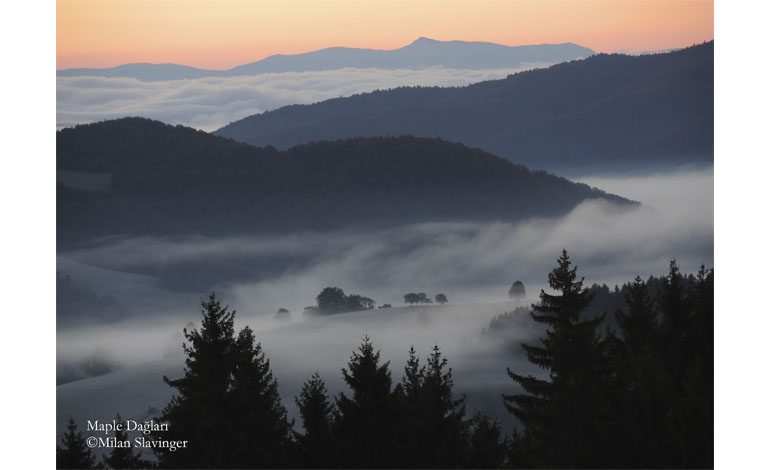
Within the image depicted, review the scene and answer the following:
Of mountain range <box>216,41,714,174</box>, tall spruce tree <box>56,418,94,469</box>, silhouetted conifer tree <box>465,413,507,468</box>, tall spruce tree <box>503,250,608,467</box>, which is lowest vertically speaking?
silhouetted conifer tree <box>465,413,507,468</box>

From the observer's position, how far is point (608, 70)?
2783 cm

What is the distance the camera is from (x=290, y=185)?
28172mm

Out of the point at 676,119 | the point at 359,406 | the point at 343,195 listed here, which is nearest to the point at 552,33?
the point at 676,119

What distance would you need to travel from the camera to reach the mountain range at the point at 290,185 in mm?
26797

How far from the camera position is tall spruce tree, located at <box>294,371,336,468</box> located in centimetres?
2214

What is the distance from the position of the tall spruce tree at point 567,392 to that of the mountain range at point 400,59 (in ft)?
21.9

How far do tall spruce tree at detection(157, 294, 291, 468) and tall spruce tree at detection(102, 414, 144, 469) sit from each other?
881mm

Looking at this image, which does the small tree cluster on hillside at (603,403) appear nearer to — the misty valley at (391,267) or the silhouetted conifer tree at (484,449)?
the misty valley at (391,267)

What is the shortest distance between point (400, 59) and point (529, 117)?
13.5 ft

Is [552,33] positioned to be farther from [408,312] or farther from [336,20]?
[408,312]

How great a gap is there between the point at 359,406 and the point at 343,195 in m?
7.41

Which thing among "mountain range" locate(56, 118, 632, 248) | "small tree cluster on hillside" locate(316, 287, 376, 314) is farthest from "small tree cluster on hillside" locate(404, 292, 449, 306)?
"mountain range" locate(56, 118, 632, 248)

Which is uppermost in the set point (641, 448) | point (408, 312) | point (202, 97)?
point (202, 97)

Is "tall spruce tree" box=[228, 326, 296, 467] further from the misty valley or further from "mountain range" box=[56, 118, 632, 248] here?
"mountain range" box=[56, 118, 632, 248]
